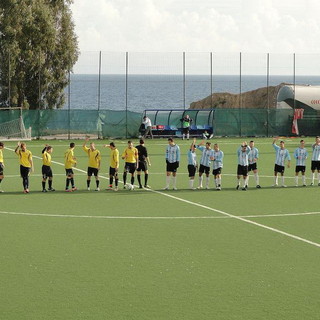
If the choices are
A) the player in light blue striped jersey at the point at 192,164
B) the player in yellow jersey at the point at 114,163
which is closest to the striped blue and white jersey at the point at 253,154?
the player in light blue striped jersey at the point at 192,164

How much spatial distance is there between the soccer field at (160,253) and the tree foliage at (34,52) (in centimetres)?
3447

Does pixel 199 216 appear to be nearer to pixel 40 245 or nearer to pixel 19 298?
pixel 40 245

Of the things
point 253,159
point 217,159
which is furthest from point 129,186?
point 253,159

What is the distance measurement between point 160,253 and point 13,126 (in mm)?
41187

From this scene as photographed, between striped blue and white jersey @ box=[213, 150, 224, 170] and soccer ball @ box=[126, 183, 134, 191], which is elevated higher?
striped blue and white jersey @ box=[213, 150, 224, 170]

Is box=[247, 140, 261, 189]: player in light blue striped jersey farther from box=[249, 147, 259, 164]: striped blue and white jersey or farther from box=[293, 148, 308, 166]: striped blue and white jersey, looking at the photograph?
box=[293, 148, 308, 166]: striped blue and white jersey

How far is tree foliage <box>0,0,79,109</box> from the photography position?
64.9m

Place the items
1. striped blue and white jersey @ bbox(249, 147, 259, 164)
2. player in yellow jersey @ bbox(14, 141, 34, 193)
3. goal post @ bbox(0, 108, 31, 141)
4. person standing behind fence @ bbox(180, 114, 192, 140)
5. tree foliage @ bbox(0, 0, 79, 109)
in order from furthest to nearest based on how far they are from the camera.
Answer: tree foliage @ bbox(0, 0, 79, 109) → goal post @ bbox(0, 108, 31, 141) → person standing behind fence @ bbox(180, 114, 192, 140) → striped blue and white jersey @ bbox(249, 147, 259, 164) → player in yellow jersey @ bbox(14, 141, 34, 193)

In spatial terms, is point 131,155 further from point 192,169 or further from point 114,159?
point 192,169

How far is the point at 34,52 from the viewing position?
217ft

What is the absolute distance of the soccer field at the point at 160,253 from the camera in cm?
1500

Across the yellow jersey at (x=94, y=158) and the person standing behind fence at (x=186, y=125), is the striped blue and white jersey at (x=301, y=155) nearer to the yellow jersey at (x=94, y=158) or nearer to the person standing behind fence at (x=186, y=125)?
the yellow jersey at (x=94, y=158)

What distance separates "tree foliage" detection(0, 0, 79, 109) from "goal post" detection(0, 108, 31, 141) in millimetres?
4325

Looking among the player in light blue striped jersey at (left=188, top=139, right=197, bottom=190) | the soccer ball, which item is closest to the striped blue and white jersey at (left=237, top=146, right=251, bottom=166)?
the player in light blue striped jersey at (left=188, top=139, right=197, bottom=190)
